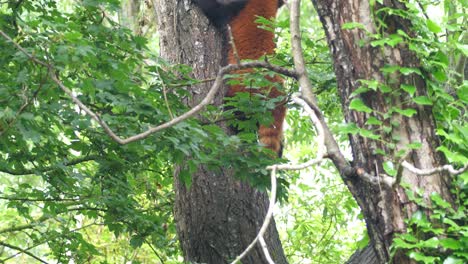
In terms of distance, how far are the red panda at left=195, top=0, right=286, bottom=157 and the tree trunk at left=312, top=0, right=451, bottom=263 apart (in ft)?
4.96

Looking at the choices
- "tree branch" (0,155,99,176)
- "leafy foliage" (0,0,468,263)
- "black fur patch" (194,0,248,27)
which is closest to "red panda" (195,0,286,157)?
"black fur patch" (194,0,248,27)

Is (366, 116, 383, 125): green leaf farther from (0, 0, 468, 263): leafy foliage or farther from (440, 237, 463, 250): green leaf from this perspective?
(440, 237, 463, 250): green leaf

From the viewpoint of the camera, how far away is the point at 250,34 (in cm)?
471

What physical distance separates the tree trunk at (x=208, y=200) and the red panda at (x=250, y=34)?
6.0 inches

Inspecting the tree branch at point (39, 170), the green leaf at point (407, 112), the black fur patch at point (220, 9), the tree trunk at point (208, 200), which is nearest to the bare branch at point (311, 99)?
the green leaf at point (407, 112)

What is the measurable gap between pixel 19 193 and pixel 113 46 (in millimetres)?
1066

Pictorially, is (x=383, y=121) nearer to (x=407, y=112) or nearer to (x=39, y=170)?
(x=407, y=112)

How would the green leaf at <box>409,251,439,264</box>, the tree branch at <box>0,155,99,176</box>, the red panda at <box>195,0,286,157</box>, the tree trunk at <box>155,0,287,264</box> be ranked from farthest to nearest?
the red panda at <box>195,0,286,157</box>, the tree trunk at <box>155,0,287,264</box>, the tree branch at <box>0,155,99,176</box>, the green leaf at <box>409,251,439,264</box>

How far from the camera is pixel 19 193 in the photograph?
3875 millimetres

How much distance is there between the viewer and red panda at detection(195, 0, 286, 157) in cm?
429

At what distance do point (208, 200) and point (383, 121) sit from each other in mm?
1845

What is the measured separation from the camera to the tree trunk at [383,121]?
2.41m

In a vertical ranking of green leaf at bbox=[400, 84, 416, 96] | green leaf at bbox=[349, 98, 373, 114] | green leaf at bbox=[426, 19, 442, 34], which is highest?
green leaf at bbox=[426, 19, 442, 34]

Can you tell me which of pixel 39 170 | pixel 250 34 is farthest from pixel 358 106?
pixel 250 34
